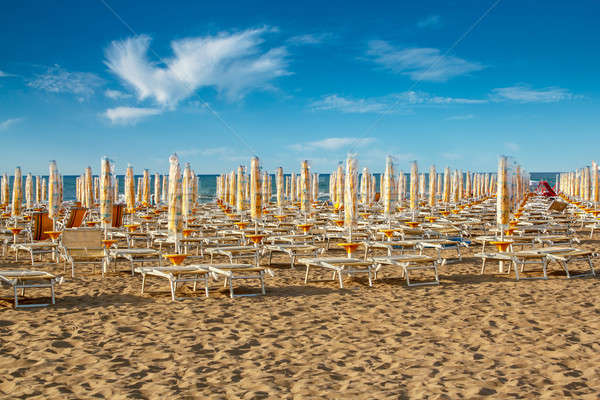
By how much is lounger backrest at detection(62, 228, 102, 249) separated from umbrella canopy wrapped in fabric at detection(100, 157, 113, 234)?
1.83 feet

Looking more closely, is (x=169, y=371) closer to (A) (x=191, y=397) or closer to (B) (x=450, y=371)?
(A) (x=191, y=397)

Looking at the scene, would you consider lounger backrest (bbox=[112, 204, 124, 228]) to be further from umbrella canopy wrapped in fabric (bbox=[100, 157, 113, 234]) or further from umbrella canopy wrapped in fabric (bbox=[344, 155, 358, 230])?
umbrella canopy wrapped in fabric (bbox=[344, 155, 358, 230])

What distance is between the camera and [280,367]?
427cm

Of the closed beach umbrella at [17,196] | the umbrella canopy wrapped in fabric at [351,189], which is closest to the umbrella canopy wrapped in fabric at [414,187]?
the umbrella canopy wrapped in fabric at [351,189]

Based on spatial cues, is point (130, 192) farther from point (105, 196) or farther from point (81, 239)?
point (81, 239)

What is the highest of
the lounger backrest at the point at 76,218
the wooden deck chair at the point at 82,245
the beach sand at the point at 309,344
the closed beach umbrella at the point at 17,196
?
the closed beach umbrella at the point at 17,196

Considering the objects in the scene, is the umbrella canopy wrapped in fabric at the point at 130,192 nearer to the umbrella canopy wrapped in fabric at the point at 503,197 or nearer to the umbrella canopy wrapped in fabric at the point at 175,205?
the umbrella canopy wrapped in fabric at the point at 175,205

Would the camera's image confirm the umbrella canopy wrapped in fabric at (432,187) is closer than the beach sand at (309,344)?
No

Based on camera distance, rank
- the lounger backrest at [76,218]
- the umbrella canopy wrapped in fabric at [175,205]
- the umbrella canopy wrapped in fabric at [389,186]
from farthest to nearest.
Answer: the lounger backrest at [76,218], the umbrella canopy wrapped in fabric at [389,186], the umbrella canopy wrapped in fabric at [175,205]

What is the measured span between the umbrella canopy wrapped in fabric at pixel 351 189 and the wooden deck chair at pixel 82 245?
4098 millimetres

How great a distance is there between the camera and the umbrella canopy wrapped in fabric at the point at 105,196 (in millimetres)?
9688

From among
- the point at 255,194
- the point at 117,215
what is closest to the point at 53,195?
the point at 117,215

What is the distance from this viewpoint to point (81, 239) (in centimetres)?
873

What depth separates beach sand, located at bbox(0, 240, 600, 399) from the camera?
384 cm
